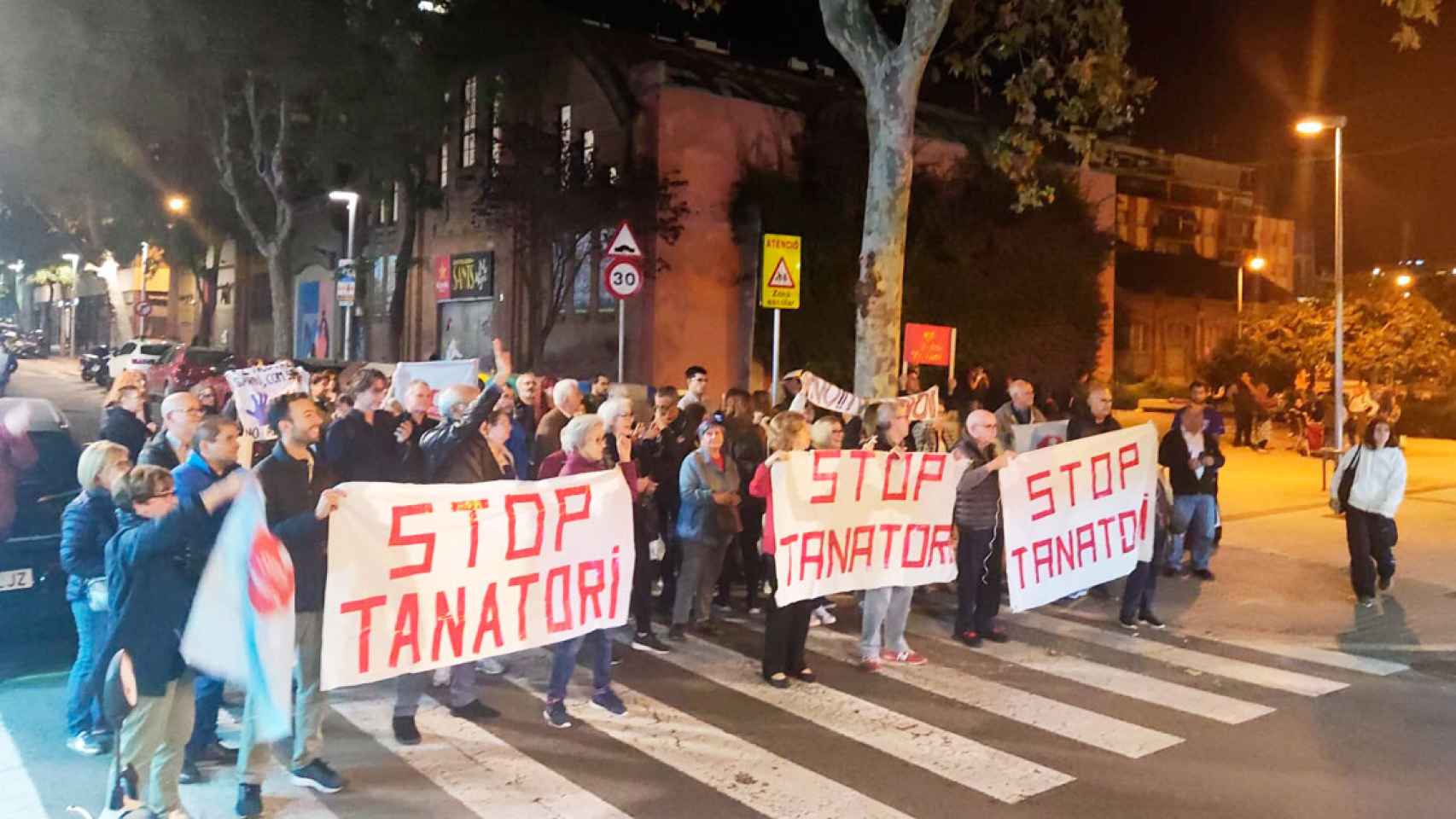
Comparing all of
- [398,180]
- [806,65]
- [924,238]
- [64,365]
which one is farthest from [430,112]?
[64,365]

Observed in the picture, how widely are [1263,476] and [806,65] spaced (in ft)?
51.7

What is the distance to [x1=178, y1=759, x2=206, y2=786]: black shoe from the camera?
554cm

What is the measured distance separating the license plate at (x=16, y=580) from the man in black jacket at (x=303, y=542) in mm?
2504

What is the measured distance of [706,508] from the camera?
8.13 meters

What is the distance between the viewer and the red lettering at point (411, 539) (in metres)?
5.84

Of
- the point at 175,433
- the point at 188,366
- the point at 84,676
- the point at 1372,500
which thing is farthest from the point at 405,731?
the point at 188,366

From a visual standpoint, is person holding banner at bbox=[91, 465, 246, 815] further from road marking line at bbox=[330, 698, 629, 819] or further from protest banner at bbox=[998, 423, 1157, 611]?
protest banner at bbox=[998, 423, 1157, 611]

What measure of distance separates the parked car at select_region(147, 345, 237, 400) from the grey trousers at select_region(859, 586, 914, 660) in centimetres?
1720

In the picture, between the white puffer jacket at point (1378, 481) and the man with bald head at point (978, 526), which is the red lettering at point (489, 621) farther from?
the white puffer jacket at point (1378, 481)

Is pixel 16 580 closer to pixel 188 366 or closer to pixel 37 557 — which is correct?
pixel 37 557

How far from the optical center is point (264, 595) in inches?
198

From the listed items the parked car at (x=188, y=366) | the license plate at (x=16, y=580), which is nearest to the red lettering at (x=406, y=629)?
the license plate at (x=16, y=580)

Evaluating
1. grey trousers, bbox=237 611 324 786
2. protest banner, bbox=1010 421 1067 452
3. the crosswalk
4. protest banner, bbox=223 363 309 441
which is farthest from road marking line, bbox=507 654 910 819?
protest banner, bbox=223 363 309 441

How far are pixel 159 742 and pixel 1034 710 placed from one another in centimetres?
473
